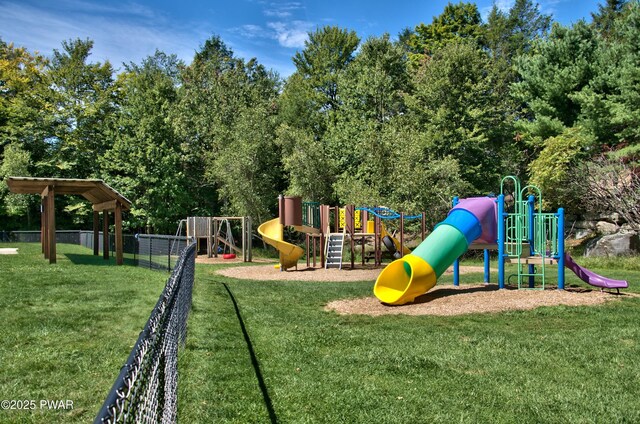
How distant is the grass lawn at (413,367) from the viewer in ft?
14.9

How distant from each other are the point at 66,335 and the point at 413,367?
4397mm

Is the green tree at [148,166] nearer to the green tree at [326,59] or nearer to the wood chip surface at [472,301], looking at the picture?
the green tree at [326,59]

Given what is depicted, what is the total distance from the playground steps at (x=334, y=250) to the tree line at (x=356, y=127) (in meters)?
5.47

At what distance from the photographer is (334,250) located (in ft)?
63.7

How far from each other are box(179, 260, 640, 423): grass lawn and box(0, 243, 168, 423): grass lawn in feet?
2.76

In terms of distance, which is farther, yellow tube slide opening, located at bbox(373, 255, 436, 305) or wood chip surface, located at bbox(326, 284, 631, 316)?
yellow tube slide opening, located at bbox(373, 255, 436, 305)

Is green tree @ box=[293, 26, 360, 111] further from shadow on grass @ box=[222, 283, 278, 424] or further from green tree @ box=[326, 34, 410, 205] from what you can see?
shadow on grass @ box=[222, 283, 278, 424]

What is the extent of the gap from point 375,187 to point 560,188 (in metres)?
9.29

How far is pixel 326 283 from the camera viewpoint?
1469 cm

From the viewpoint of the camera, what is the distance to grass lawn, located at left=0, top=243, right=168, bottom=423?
4.70m

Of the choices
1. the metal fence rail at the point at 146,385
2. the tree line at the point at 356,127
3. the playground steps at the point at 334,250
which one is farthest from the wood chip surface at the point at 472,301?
the tree line at the point at 356,127

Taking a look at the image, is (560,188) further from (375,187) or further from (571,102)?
(375,187)

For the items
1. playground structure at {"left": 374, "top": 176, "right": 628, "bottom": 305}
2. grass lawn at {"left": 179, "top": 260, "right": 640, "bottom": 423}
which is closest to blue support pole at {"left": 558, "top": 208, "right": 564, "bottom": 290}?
playground structure at {"left": 374, "top": 176, "right": 628, "bottom": 305}

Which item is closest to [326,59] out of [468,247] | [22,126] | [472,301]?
[22,126]
